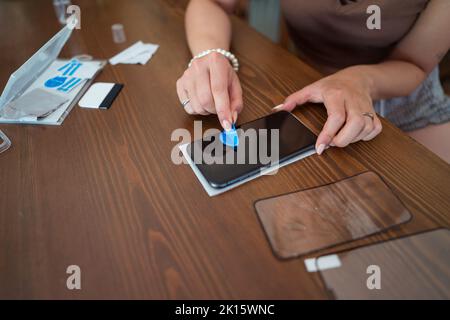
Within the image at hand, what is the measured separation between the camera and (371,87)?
540 mm

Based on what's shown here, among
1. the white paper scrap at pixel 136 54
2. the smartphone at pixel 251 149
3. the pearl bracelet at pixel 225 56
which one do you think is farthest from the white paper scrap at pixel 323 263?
the white paper scrap at pixel 136 54

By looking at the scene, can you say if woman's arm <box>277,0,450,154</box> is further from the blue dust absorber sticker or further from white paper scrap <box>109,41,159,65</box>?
white paper scrap <box>109,41,159,65</box>

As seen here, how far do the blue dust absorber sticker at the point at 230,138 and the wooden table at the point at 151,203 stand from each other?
5 cm

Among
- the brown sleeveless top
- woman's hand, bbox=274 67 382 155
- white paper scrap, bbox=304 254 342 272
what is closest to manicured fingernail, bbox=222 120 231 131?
woman's hand, bbox=274 67 382 155

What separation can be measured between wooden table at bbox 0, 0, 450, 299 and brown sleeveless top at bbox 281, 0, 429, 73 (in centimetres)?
21

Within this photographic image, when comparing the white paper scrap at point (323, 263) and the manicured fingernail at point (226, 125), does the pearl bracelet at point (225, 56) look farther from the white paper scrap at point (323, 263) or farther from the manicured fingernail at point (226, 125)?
the white paper scrap at point (323, 263)

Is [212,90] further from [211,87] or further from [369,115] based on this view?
[369,115]

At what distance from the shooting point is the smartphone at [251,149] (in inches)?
15.0

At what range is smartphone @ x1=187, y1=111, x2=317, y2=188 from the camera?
380mm

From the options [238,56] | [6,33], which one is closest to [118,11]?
[6,33]

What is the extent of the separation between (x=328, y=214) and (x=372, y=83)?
0.32 metres
